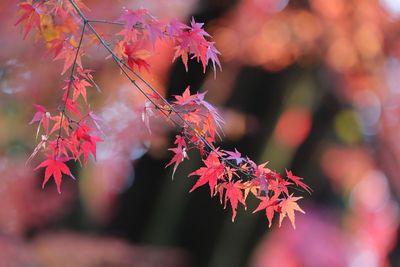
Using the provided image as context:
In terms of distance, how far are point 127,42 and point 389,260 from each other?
140 inches

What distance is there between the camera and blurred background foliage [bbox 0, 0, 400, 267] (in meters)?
3.32

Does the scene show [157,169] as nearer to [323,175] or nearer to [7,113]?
[323,175]

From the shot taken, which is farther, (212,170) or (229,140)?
(229,140)

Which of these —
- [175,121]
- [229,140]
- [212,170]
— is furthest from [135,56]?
[229,140]

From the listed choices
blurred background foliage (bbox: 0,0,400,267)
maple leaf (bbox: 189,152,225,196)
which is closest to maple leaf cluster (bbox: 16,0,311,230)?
maple leaf (bbox: 189,152,225,196)

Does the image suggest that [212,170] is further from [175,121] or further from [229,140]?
[229,140]

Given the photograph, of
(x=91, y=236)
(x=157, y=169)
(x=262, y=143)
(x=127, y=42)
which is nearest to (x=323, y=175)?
(x=262, y=143)

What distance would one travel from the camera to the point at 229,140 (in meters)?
4.11

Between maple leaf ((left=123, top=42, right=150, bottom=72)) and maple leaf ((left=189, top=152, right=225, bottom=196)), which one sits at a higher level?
maple leaf ((left=123, top=42, right=150, bottom=72))

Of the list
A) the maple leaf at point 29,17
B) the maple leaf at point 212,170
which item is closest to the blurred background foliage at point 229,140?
the maple leaf at point 29,17

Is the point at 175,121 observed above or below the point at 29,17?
below

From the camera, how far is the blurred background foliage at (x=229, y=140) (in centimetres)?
332

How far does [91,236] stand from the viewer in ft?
12.2

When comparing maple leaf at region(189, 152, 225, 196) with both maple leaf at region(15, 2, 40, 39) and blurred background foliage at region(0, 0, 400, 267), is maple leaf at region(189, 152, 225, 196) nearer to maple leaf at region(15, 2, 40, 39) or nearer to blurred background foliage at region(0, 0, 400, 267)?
maple leaf at region(15, 2, 40, 39)
